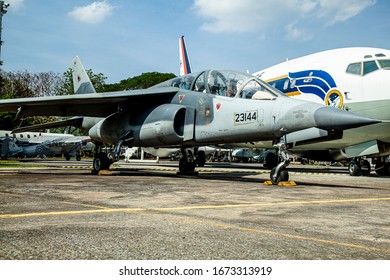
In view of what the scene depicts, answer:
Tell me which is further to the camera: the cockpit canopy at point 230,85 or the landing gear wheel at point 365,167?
the landing gear wheel at point 365,167

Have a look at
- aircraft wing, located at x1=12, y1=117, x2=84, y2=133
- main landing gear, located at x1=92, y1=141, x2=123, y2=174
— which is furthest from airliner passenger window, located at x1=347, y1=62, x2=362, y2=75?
aircraft wing, located at x1=12, y1=117, x2=84, y2=133

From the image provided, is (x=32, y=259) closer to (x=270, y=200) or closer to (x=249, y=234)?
(x=249, y=234)

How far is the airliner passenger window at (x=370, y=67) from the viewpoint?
40.6 ft

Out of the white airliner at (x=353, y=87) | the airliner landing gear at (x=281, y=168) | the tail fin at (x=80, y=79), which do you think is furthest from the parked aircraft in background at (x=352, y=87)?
the tail fin at (x=80, y=79)

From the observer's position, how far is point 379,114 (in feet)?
39.0

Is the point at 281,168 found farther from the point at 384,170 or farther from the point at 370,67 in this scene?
the point at 384,170

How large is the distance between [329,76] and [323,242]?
1092cm

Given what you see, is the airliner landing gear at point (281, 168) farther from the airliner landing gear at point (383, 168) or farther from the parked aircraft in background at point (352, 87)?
the airliner landing gear at point (383, 168)

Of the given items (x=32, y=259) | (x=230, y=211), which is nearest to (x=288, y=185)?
(x=230, y=211)

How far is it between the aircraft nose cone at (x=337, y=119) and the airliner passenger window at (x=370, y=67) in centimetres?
553

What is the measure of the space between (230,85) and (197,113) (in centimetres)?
125

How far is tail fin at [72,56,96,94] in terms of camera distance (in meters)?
16.6

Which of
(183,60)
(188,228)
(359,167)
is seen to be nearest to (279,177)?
(188,228)

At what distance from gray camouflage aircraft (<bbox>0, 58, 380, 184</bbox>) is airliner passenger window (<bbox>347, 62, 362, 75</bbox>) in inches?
175
